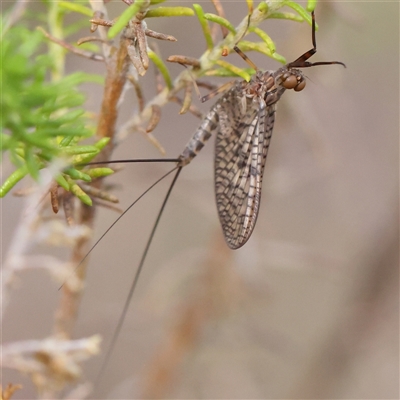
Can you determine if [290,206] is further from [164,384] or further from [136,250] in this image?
[164,384]

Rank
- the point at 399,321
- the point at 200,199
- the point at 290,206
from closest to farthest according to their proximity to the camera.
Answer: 1. the point at 200,199
2. the point at 399,321
3. the point at 290,206

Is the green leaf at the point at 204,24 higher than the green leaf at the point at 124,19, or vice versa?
the green leaf at the point at 204,24

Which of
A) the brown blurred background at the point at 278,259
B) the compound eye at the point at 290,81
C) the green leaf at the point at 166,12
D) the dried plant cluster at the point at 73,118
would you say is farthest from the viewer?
the brown blurred background at the point at 278,259

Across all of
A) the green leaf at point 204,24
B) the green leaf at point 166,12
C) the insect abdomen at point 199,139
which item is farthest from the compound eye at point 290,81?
the green leaf at point 166,12

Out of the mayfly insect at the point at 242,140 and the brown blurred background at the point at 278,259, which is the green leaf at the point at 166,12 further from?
the brown blurred background at the point at 278,259

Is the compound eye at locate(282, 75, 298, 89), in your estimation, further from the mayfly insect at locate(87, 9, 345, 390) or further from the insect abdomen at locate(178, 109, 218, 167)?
the insect abdomen at locate(178, 109, 218, 167)

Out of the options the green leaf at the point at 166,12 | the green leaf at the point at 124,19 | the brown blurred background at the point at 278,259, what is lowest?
the brown blurred background at the point at 278,259

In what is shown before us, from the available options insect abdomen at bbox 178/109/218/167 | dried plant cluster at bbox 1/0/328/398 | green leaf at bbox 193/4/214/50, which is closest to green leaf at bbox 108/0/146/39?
dried plant cluster at bbox 1/0/328/398

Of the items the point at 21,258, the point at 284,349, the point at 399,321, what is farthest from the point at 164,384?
the point at 399,321
